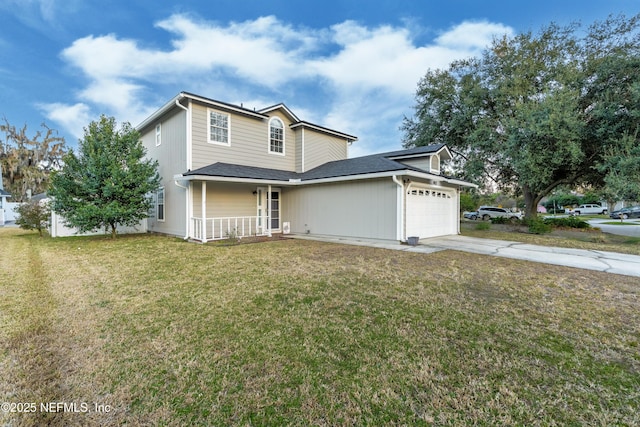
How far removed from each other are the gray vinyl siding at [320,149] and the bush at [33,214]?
39.4 feet

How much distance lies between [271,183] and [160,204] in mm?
5862

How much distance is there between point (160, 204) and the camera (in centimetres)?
1306

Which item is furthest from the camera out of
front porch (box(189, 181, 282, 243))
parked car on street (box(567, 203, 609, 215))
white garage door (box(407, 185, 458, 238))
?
parked car on street (box(567, 203, 609, 215))

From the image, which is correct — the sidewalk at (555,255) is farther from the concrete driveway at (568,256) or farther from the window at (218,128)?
the window at (218,128)

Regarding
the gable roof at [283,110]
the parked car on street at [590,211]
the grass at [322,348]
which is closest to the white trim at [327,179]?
the gable roof at [283,110]

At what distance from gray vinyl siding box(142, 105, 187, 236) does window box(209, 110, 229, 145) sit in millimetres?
1009

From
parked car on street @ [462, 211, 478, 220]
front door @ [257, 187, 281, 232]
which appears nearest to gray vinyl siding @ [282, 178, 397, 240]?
front door @ [257, 187, 281, 232]

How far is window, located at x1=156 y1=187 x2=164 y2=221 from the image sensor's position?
12.9 meters

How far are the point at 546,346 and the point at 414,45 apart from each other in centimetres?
1480

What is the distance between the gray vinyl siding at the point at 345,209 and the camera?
10.1 metres

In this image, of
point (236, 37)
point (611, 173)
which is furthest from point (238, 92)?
point (611, 173)

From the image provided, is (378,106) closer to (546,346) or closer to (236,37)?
(236,37)

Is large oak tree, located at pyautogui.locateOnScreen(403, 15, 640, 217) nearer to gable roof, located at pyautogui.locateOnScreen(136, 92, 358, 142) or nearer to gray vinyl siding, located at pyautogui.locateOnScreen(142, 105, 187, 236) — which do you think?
gable roof, located at pyautogui.locateOnScreen(136, 92, 358, 142)

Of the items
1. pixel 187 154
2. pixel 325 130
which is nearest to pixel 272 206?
pixel 187 154
